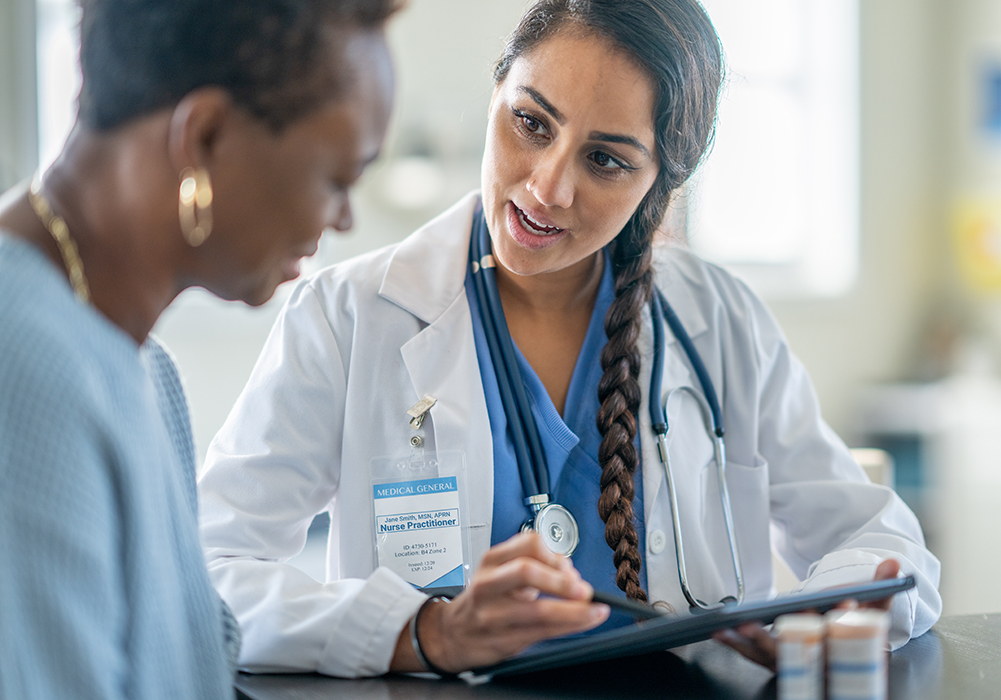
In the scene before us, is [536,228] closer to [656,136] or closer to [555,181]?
[555,181]

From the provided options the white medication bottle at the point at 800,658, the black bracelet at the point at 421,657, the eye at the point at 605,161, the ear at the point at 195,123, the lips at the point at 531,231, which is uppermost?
the eye at the point at 605,161

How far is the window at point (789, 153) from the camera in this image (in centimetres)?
405

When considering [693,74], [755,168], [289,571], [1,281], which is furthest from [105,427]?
[755,168]

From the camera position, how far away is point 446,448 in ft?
4.04

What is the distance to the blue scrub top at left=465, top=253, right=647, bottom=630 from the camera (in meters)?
1.25

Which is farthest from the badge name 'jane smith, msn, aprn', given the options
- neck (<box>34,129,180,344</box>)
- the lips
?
neck (<box>34,129,180,344</box>)

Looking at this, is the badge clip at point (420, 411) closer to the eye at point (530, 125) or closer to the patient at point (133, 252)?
the eye at point (530, 125)

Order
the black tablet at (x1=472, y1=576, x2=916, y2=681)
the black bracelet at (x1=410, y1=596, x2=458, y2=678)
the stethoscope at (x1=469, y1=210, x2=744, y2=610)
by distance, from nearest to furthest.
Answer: the black tablet at (x1=472, y1=576, x2=916, y2=681) < the black bracelet at (x1=410, y1=596, x2=458, y2=678) < the stethoscope at (x1=469, y1=210, x2=744, y2=610)

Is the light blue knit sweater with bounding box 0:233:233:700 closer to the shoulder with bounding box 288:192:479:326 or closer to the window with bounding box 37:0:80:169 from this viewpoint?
the shoulder with bounding box 288:192:479:326

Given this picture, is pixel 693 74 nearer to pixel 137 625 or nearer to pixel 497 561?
pixel 497 561

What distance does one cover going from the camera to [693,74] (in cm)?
132

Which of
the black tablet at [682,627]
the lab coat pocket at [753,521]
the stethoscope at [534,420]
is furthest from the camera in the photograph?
the lab coat pocket at [753,521]

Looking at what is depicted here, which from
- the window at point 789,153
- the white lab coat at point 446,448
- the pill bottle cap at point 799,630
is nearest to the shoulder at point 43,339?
the white lab coat at point 446,448

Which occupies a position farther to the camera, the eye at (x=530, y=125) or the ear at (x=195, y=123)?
the eye at (x=530, y=125)
